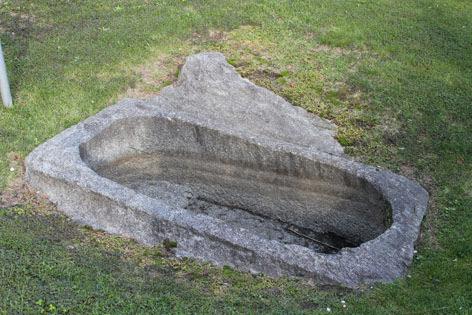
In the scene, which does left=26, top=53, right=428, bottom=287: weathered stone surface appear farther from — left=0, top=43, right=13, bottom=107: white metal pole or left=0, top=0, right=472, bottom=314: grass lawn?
left=0, top=43, right=13, bottom=107: white metal pole

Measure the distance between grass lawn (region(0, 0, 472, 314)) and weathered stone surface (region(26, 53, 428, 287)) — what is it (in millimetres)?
262

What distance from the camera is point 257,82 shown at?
39.5 feet

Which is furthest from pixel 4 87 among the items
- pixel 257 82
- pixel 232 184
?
pixel 257 82

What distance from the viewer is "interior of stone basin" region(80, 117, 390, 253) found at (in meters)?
9.56

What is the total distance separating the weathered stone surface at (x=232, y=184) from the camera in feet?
25.8

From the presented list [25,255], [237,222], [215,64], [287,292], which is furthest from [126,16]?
[287,292]

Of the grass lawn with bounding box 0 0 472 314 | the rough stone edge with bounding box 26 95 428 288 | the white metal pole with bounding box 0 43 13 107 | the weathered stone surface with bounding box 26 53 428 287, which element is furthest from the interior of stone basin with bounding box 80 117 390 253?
the white metal pole with bounding box 0 43 13 107

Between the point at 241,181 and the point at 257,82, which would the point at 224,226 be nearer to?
the point at 241,181

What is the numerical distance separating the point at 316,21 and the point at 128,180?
5821mm

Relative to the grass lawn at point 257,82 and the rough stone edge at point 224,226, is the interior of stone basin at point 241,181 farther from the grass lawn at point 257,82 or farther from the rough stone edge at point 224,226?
the grass lawn at point 257,82

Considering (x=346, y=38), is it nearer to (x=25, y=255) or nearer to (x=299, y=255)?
(x=299, y=255)

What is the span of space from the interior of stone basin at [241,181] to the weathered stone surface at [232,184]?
0.7 inches

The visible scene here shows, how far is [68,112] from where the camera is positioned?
10695mm

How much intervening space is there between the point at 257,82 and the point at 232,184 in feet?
7.98
